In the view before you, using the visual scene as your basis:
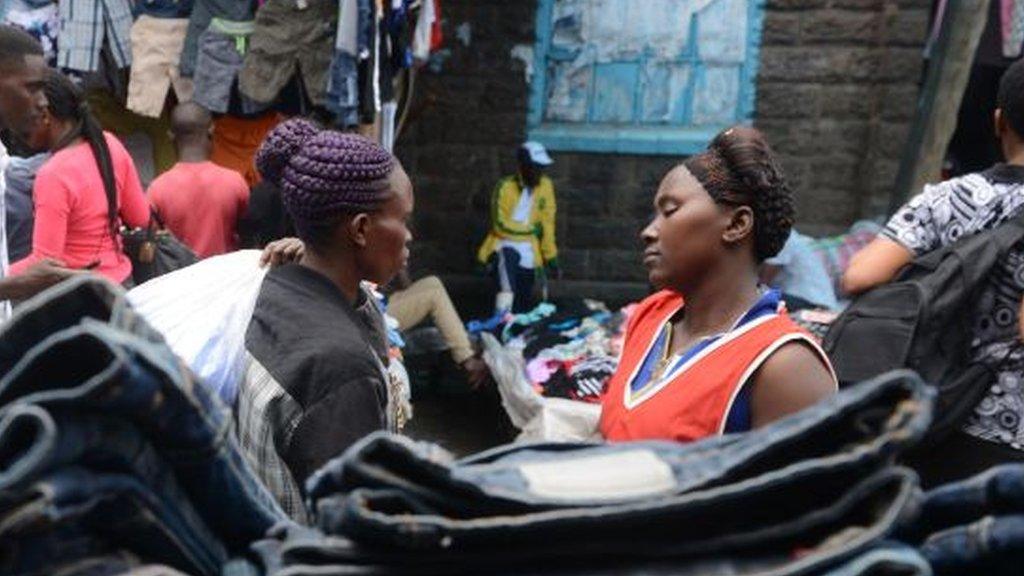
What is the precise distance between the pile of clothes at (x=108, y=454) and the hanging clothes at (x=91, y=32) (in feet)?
18.9

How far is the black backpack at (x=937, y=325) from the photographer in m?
3.15

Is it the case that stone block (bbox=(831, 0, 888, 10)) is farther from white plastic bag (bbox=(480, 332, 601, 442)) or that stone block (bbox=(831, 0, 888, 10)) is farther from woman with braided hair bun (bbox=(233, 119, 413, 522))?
woman with braided hair bun (bbox=(233, 119, 413, 522))

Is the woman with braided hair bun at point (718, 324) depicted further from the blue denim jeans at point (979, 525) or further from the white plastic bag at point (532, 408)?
the white plastic bag at point (532, 408)

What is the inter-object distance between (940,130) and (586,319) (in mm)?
2333

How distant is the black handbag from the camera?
4617 millimetres

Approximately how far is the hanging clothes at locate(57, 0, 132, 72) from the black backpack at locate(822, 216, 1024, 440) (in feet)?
15.5

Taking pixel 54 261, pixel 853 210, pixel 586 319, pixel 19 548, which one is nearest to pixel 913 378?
pixel 19 548

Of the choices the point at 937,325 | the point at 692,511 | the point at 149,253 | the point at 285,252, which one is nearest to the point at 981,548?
the point at 692,511

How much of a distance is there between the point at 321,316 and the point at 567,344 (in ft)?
15.2

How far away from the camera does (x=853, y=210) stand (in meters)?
8.88

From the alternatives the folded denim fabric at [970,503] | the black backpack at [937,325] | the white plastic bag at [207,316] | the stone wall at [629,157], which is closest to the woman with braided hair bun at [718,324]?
the white plastic bag at [207,316]

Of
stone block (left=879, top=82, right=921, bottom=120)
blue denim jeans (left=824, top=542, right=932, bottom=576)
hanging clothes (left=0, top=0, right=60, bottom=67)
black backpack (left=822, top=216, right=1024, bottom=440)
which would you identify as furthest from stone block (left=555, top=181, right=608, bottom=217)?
blue denim jeans (left=824, top=542, right=932, bottom=576)

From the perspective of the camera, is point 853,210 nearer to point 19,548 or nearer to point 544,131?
point 544,131

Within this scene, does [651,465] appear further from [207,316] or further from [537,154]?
[537,154]
